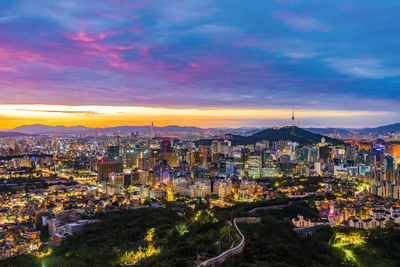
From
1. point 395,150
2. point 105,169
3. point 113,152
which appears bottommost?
point 105,169

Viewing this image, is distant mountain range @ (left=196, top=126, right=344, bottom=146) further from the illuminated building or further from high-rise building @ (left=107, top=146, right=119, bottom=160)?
high-rise building @ (left=107, top=146, right=119, bottom=160)

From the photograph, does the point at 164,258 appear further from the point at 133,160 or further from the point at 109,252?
the point at 133,160

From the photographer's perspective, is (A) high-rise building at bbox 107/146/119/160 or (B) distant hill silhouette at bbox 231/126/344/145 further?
(B) distant hill silhouette at bbox 231/126/344/145

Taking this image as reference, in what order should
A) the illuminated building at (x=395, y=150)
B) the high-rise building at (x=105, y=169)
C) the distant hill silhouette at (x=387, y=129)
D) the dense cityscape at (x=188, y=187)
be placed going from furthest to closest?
the distant hill silhouette at (x=387, y=129), the illuminated building at (x=395, y=150), the high-rise building at (x=105, y=169), the dense cityscape at (x=188, y=187)

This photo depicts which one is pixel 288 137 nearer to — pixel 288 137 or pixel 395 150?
pixel 288 137

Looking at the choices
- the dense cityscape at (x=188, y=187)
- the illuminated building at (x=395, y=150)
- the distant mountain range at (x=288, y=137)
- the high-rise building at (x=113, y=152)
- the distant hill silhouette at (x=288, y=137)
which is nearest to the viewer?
the dense cityscape at (x=188, y=187)

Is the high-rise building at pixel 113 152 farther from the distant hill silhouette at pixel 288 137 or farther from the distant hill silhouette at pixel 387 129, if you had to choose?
the distant hill silhouette at pixel 387 129

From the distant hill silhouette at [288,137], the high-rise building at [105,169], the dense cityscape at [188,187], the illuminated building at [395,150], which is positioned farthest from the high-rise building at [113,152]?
the illuminated building at [395,150]

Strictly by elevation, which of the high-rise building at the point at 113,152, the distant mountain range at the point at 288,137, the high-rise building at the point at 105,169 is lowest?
the high-rise building at the point at 105,169

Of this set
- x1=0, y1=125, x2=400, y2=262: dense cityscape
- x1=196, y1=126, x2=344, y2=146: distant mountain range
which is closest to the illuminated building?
x1=0, y1=125, x2=400, y2=262: dense cityscape

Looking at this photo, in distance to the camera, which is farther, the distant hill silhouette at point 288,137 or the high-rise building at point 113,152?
the distant hill silhouette at point 288,137

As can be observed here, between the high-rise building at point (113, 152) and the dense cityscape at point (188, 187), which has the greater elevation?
the high-rise building at point (113, 152)

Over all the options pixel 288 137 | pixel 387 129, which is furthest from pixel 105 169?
pixel 387 129
